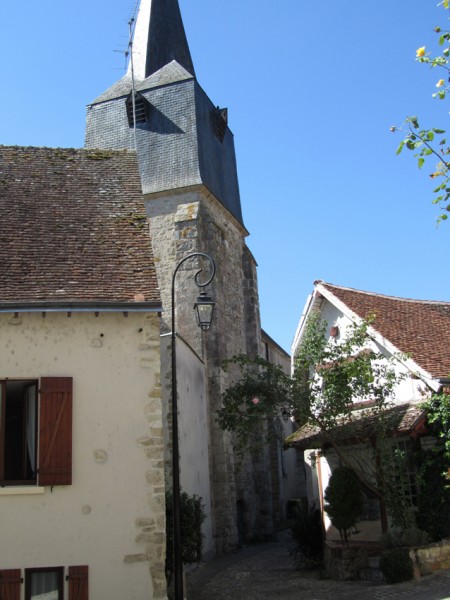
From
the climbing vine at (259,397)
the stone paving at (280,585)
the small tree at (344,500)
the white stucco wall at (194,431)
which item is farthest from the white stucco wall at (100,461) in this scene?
the white stucco wall at (194,431)

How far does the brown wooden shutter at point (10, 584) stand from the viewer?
812cm

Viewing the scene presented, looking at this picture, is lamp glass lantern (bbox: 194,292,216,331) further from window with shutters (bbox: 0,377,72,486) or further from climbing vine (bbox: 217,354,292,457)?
climbing vine (bbox: 217,354,292,457)

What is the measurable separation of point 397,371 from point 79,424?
6.60m

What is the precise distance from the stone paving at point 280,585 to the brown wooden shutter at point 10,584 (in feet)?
12.7

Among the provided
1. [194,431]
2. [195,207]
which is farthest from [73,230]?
[195,207]

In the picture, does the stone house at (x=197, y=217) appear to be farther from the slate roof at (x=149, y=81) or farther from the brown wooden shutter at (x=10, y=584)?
the brown wooden shutter at (x=10, y=584)

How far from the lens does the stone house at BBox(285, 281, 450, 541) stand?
476 inches

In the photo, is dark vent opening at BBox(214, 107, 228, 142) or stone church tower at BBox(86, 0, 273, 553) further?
dark vent opening at BBox(214, 107, 228, 142)

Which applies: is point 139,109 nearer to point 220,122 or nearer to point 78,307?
point 220,122

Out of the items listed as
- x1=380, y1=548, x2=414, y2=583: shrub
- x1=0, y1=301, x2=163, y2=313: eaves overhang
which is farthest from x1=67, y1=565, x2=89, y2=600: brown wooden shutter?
x1=380, y1=548, x2=414, y2=583: shrub

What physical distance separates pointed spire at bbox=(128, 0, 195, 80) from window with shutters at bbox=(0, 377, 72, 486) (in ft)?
54.7

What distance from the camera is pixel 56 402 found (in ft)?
28.5

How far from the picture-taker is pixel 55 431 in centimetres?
860

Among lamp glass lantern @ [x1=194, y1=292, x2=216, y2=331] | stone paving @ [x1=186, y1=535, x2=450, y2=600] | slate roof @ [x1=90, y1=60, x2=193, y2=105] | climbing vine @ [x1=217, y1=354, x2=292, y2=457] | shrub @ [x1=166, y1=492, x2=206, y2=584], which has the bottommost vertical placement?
stone paving @ [x1=186, y1=535, x2=450, y2=600]
